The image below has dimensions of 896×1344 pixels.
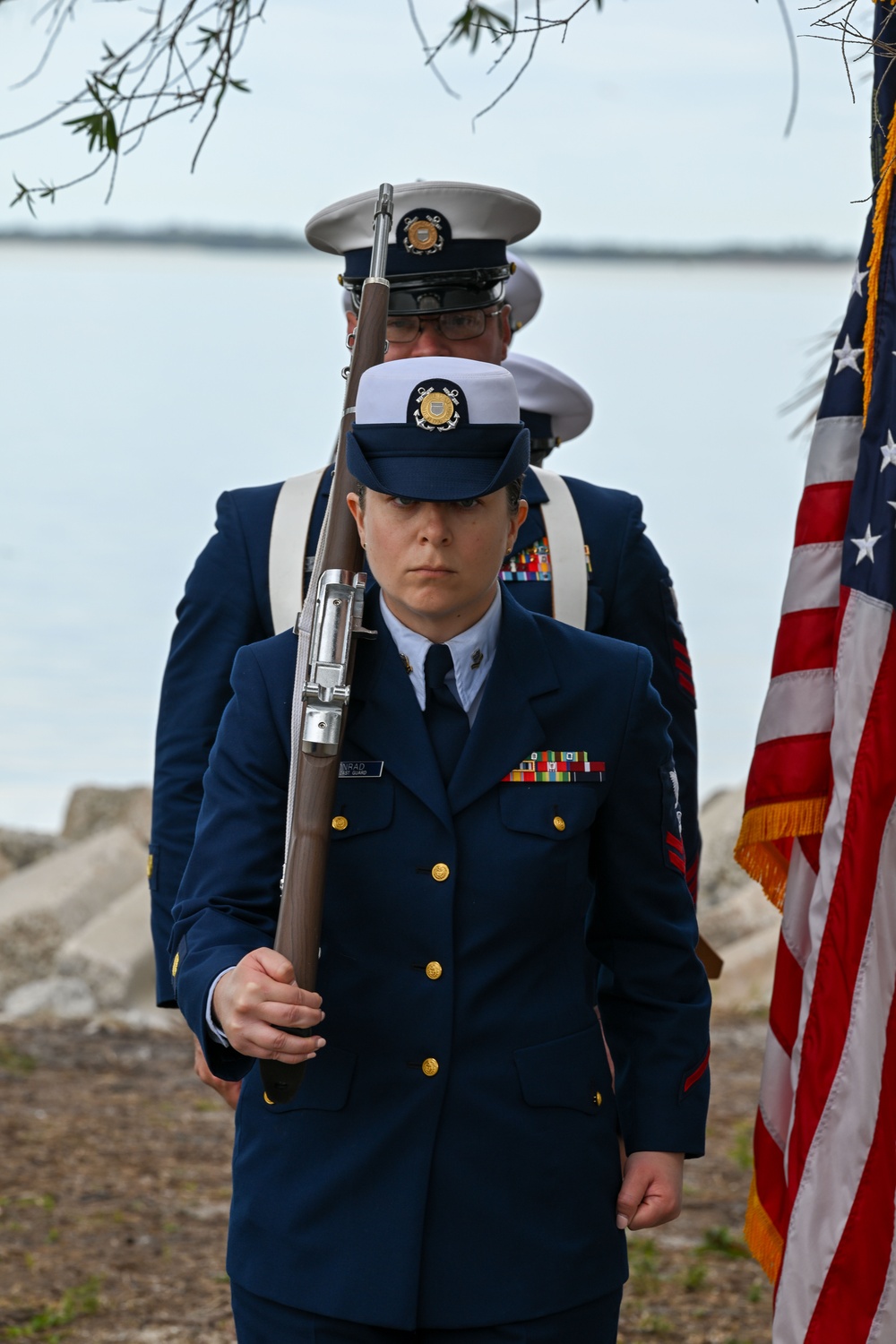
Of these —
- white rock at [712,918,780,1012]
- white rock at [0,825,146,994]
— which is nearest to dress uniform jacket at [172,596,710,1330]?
white rock at [712,918,780,1012]

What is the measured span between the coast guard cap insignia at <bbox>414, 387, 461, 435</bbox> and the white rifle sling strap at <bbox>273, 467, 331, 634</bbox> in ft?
2.32

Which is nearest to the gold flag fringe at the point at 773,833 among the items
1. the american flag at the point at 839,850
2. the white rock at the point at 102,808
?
the american flag at the point at 839,850

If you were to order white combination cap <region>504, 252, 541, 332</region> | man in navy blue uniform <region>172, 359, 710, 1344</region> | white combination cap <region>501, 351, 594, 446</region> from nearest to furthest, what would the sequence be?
man in navy blue uniform <region>172, 359, 710, 1344</region> < white combination cap <region>501, 351, 594, 446</region> < white combination cap <region>504, 252, 541, 332</region>

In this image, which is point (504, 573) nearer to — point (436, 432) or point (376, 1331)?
point (436, 432)

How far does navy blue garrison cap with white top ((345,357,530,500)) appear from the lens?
2141 millimetres

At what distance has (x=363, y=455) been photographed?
2.19 meters

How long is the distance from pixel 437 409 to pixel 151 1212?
121 inches

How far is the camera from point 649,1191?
7.45 feet

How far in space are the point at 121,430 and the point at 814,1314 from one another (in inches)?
1203

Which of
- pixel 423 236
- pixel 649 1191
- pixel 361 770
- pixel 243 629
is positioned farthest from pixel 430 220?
pixel 649 1191

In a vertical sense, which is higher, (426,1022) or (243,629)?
(243,629)

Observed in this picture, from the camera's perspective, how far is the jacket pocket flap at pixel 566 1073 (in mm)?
2191

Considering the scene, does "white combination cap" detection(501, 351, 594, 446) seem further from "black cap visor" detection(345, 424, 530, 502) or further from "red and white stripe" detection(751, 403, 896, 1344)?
"black cap visor" detection(345, 424, 530, 502)

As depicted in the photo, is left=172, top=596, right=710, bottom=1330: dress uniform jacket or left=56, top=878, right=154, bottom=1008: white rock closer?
left=172, top=596, right=710, bottom=1330: dress uniform jacket
